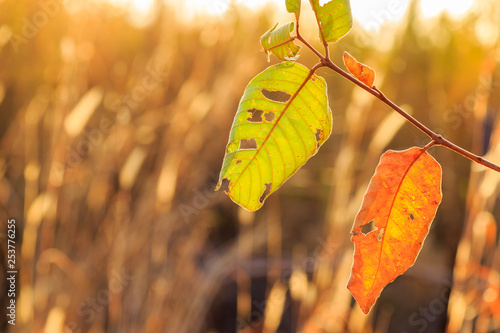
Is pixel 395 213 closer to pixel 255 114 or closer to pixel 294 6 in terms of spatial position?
pixel 294 6

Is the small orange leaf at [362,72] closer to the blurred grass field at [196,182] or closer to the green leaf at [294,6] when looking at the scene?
the green leaf at [294,6]

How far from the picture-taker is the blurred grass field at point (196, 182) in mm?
1477

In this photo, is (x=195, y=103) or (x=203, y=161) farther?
(x=203, y=161)

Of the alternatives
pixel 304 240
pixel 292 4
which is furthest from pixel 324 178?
pixel 292 4

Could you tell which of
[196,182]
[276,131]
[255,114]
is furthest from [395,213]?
[196,182]

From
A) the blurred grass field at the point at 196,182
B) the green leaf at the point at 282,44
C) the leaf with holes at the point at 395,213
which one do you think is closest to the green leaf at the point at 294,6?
the green leaf at the point at 282,44

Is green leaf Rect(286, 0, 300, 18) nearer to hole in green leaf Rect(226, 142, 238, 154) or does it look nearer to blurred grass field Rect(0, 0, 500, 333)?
hole in green leaf Rect(226, 142, 238, 154)

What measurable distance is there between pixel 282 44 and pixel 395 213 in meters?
0.14

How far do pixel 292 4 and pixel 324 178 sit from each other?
2050 mm

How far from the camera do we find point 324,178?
7.80 ft

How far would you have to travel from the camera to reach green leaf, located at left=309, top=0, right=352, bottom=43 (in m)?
0.36

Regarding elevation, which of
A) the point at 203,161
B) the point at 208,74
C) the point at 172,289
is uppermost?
the point at 208,74

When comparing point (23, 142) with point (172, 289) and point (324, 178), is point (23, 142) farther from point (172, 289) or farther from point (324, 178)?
point (324, 178)

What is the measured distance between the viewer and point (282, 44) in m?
0.36
